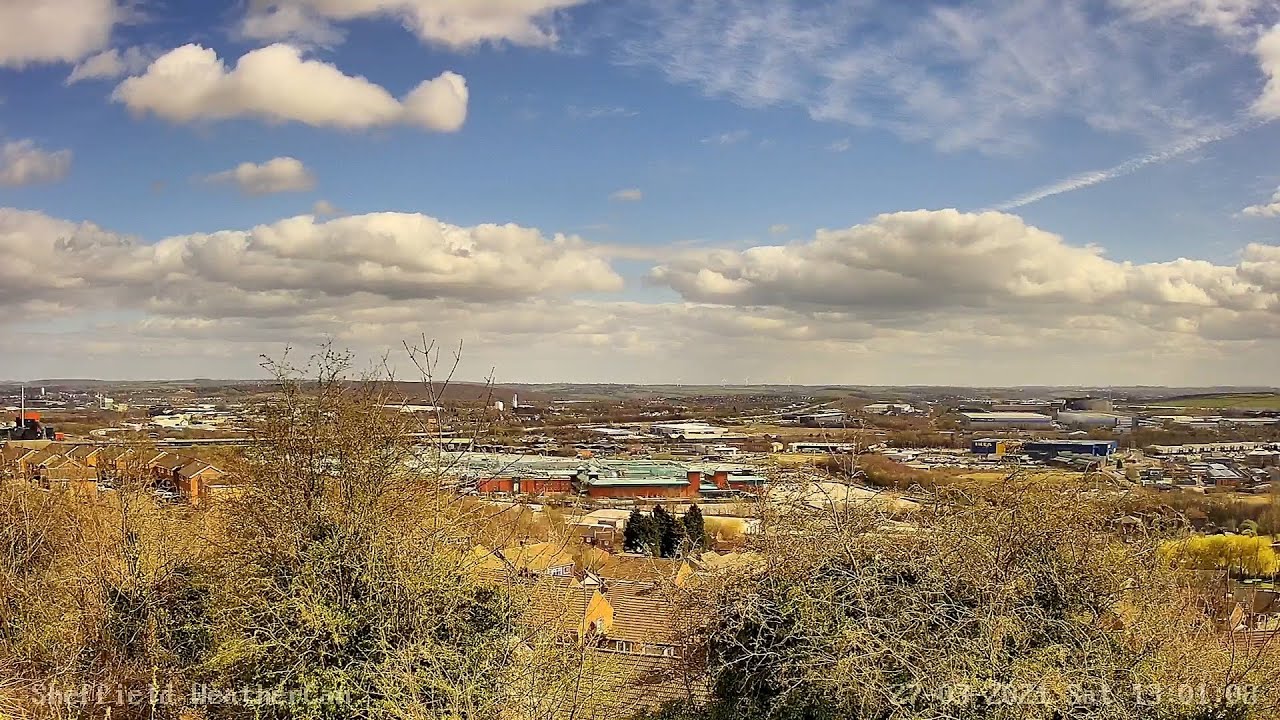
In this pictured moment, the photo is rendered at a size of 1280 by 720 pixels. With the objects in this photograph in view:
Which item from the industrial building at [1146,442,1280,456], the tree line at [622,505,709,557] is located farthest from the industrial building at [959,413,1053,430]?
the tree line at [622,505,709,557]

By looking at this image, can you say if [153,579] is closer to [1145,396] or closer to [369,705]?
[369,705]

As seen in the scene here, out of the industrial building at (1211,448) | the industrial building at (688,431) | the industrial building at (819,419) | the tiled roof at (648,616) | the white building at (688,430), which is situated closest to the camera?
the tiled roof at (648,616)

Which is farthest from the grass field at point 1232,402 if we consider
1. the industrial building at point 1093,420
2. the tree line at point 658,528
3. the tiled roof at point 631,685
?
the tiled roof at point 631,685

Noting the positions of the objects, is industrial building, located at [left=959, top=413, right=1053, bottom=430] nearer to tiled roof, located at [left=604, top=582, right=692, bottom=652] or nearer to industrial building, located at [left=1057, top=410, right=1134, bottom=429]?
industrial building, located at [left=1057, top=410, right=1134, bottom=429]

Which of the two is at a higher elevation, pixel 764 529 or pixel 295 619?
pixel 764 529

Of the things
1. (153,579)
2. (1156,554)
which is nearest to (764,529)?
(1156,554)

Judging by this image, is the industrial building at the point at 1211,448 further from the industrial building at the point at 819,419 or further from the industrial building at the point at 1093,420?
the industrial building at the point at 819,419
